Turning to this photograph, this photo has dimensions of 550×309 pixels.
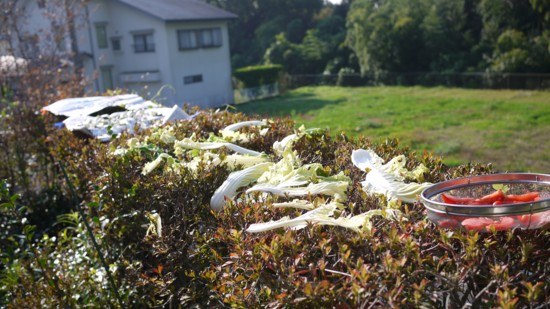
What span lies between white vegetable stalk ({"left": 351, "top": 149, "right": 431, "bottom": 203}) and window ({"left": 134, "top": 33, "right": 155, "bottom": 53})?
28.3 meters

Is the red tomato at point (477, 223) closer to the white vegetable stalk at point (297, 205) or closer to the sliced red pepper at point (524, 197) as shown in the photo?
the sliced red pepper at point (524, 197)

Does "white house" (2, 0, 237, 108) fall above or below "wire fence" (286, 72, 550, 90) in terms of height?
above

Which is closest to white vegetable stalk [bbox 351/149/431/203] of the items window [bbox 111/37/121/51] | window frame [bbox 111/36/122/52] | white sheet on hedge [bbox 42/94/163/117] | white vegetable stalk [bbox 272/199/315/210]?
white vegetable stalk [bbox 272/199/315/210]

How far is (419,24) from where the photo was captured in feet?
111

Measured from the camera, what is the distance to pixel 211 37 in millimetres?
32344

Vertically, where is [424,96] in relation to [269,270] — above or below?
below

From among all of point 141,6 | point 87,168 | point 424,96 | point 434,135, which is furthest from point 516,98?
point 87,168

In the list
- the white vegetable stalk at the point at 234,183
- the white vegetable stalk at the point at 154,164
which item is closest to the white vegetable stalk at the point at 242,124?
the white vegetable stalk at the point at 154,164

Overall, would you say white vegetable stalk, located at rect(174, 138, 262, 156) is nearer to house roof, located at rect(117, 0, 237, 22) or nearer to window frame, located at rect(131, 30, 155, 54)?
house roof, located at rect(117, 0, 237, 22)

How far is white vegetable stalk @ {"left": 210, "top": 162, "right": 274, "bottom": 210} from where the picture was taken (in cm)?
276

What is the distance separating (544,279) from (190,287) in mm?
1483

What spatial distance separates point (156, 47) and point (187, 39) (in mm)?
1814

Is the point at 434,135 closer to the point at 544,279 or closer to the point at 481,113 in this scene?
the point at 481,113

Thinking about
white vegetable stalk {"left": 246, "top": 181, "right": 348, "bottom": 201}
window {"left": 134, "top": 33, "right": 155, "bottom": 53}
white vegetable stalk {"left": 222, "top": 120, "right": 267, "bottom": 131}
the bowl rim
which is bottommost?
white vegetable stalk {"left": 246, "top": 181, "right": 348, "bottom": 201}
